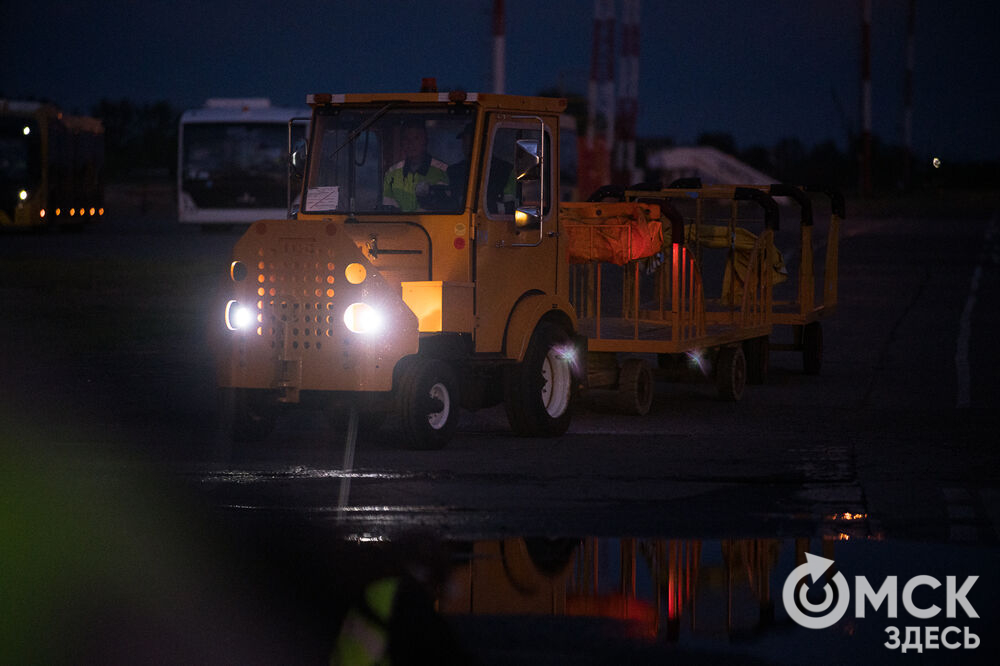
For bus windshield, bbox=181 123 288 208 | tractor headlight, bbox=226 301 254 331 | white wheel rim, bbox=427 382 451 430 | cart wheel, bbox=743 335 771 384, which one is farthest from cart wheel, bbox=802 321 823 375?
bus windshield, bbox=181 123 288 208

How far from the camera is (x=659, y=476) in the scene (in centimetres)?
1095

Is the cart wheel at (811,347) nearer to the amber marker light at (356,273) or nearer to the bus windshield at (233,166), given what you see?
the amber marker light at (356,273)

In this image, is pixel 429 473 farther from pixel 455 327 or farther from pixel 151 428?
pixel 151 428

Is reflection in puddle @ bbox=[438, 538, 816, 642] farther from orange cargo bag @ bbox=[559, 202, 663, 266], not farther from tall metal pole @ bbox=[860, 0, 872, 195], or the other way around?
tall metal pole @ bbox=[860, 0, 872, 195]

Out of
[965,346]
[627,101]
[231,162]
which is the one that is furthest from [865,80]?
[965,346]

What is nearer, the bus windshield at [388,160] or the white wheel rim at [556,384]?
the bus windshield at [388,160]

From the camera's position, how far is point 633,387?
47.2ft

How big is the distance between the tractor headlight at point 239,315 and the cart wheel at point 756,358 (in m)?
6.54

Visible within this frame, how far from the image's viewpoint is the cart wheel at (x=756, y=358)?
17.0 m

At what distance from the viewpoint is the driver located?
496 inches

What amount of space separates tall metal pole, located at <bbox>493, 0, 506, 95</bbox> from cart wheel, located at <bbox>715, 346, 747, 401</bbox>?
1962 cm

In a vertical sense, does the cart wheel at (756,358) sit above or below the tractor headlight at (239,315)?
below

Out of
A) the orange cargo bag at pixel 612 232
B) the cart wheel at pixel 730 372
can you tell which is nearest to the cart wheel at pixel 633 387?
the orange cargo bag at pixel 612 232

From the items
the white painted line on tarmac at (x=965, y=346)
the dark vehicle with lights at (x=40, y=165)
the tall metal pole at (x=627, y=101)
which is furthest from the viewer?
the tall metal pole at (x=627, y=101)
